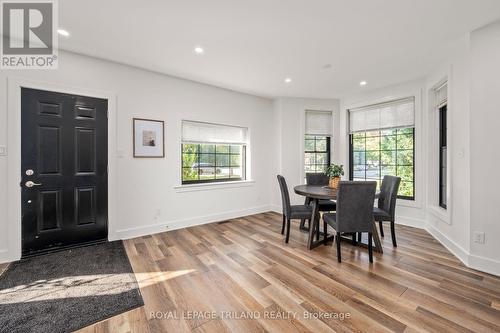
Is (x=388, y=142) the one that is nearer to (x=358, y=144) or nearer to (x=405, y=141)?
(x=405, y=141)

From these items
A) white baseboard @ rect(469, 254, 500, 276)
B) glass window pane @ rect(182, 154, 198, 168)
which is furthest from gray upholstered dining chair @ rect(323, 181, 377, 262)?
glass window pane @ rect(182, 154, 198, 168)

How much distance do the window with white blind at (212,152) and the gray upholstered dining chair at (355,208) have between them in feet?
8.48

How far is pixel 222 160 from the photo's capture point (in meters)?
4.55

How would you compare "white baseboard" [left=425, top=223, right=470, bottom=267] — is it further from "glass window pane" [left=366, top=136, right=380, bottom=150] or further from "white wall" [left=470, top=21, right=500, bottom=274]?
"glass window pane" [left=366, top=136, right=380, bottom=150]

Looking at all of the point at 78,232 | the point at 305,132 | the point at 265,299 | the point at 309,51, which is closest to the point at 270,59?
the point at 309,51

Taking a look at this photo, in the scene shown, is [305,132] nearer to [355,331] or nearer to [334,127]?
[334,127]

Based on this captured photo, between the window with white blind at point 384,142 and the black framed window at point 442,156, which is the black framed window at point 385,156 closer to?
the window with white blind at point 384,142

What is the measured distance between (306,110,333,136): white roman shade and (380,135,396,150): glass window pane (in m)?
1.05

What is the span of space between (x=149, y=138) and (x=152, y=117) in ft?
1.16

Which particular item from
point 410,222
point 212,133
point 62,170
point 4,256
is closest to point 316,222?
point 410,222

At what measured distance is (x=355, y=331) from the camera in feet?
5.08

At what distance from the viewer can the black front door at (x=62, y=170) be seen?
2711 millimetres

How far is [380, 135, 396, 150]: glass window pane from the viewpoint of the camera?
14.2 ft

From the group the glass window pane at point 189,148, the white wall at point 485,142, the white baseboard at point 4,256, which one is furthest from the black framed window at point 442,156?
the white baseboard at point 4,256
